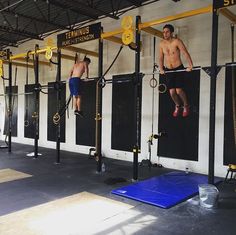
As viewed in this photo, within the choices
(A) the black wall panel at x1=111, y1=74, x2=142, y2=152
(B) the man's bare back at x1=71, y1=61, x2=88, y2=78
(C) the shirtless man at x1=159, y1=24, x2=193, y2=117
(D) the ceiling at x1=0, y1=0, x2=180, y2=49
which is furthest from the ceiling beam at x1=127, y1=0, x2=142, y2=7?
(C) the shirtless man at x1=159, y1=24, x2=193, y2=117

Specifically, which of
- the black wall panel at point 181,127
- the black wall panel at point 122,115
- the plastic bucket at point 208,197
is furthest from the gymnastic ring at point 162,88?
the plastic bucket at point 208,197

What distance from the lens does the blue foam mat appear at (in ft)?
13.5

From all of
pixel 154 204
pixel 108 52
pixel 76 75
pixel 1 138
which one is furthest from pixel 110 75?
pixel 1 138

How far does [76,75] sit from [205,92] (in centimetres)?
325

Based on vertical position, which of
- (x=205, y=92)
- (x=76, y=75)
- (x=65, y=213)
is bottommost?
(x=65, y=213)

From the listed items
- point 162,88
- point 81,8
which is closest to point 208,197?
point 162,88

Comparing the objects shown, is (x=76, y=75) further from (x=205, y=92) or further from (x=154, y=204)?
(x=154, y=204)

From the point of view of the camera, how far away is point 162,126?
6.74 metres

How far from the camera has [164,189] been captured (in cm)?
464

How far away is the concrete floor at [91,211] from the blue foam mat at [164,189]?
0.12 meters

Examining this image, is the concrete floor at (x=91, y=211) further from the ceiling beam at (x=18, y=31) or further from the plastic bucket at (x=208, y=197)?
the ceiling beam at (x=18, y=31)

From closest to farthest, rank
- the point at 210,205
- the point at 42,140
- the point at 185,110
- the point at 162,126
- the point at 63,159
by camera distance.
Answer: the point at 210,205
the point at 185,110
the point at 162,126
the point at 63,159
the point at 42,140

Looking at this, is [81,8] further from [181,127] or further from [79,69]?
[181,127]

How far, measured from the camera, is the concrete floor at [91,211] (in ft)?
10.5
